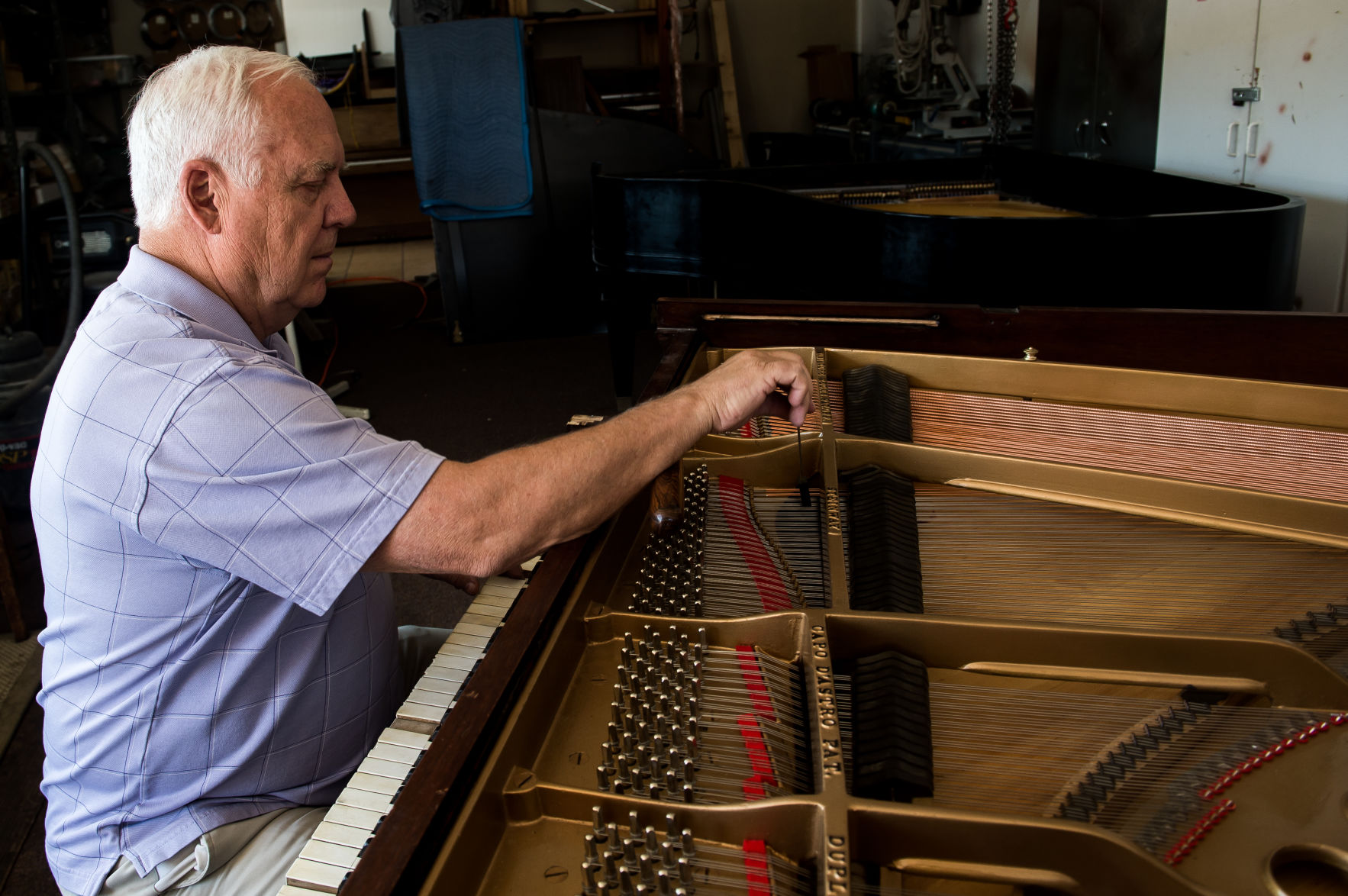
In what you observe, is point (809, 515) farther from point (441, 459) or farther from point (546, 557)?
point (441, 459)

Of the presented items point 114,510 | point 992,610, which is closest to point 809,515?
point 992,610

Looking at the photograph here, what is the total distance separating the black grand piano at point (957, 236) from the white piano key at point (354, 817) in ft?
6.79

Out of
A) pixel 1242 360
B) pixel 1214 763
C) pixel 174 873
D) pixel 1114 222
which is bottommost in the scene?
pixel 174 873

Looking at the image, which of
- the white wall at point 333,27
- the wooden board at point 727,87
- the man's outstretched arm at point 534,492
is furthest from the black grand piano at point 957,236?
the white wall at point 333,27

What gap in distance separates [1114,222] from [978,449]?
1.16m

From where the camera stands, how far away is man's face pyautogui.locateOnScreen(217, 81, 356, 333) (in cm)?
127

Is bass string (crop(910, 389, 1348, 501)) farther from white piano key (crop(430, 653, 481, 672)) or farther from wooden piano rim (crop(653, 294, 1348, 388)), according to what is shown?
white piano key (crop(430, 653, 481, 672))

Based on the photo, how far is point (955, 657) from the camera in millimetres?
1178

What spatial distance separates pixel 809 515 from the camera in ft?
5.15

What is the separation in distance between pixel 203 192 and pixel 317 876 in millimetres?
847

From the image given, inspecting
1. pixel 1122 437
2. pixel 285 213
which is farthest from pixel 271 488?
pixel 1122 437

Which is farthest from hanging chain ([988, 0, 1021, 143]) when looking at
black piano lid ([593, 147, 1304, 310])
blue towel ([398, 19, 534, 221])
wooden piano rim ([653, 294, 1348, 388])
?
wooden piano rim ([653, 294, 1348, 388])

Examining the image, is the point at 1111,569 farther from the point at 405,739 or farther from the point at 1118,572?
the point at 405,739

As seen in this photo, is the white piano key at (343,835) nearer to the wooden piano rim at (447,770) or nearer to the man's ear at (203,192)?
the wooden piano rim at (447,770)
